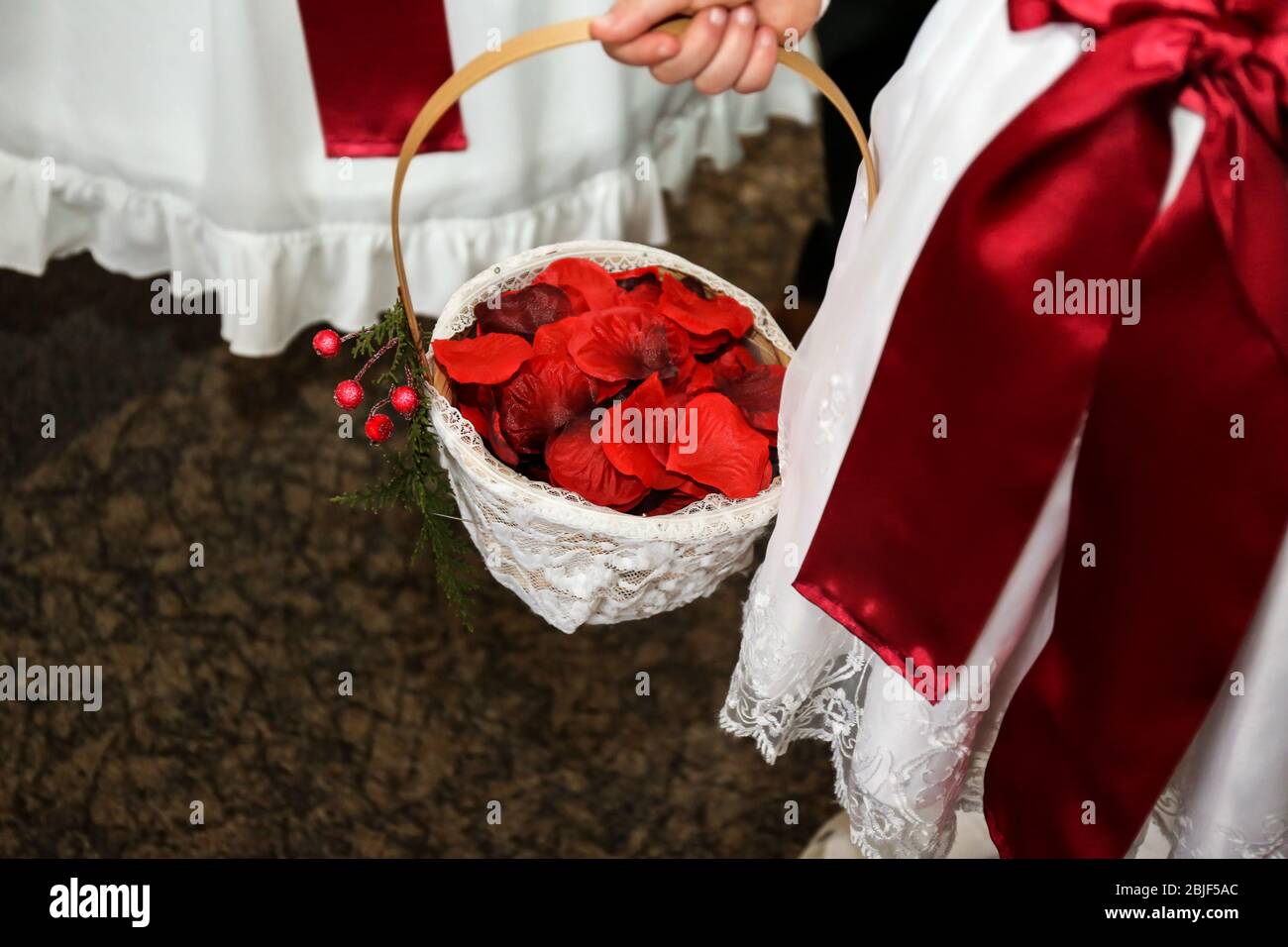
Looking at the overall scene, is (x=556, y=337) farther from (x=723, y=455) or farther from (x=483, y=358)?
(x=723, y=455)

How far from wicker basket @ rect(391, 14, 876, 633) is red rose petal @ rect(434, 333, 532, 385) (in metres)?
0.02

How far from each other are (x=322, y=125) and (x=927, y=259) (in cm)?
73

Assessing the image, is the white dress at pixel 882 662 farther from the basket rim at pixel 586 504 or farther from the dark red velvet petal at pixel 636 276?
the dark red velvet petal at pixel 636 276

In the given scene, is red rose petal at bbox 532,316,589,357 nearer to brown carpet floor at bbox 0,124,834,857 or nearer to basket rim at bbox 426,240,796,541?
basket rim at bbox 426,240,796,541

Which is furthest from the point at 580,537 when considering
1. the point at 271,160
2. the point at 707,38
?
the point at 271,160

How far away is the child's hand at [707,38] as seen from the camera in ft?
2.20

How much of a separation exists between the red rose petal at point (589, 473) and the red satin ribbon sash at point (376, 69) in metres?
0.47

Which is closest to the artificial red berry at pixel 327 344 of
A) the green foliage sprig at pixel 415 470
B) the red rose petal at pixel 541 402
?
the green foliage sprig at pixel 415 470

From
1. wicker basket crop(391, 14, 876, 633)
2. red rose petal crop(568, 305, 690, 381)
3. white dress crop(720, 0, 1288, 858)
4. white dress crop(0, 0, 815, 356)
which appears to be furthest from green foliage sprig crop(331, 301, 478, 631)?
white dress crop(0, 0, 815, 356)

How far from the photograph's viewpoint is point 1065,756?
78 centimetres

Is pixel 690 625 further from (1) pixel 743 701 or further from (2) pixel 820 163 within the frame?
(2) pixel 820 163

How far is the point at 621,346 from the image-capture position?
881 millimetres
